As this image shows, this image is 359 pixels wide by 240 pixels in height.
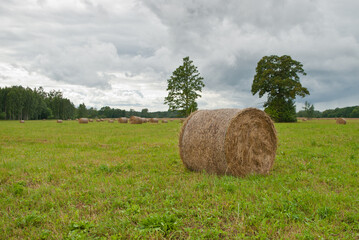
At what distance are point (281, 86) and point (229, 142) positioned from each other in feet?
132

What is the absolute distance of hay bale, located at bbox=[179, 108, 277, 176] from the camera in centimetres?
651

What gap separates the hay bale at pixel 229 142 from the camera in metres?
6.51

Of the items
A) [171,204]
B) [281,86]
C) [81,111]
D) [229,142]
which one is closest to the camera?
[171,204]

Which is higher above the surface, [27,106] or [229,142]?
[27,106]

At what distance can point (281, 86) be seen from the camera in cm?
4203

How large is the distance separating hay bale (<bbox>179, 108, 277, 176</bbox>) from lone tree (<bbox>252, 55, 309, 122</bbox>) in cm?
3745

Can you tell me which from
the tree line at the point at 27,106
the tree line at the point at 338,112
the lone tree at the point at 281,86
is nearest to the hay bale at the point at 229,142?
the lone tree at the point at 281,86

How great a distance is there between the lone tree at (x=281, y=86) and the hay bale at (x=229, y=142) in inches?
1475

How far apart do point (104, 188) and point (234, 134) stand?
3816mm

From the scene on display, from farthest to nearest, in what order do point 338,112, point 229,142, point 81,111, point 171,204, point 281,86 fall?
point 81,111, point 338,112, point 281,86, point 229,142, point 171,204

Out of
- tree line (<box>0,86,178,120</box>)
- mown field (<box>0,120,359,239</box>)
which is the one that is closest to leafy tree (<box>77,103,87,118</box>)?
tree line (<box>0,86,178,120</box>)

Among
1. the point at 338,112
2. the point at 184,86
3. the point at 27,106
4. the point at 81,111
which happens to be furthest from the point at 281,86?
the point at 81,111

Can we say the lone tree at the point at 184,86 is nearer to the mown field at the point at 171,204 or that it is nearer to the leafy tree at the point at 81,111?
the mown field at the point at 171,204

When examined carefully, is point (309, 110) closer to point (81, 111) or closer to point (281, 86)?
point (281, 86)
